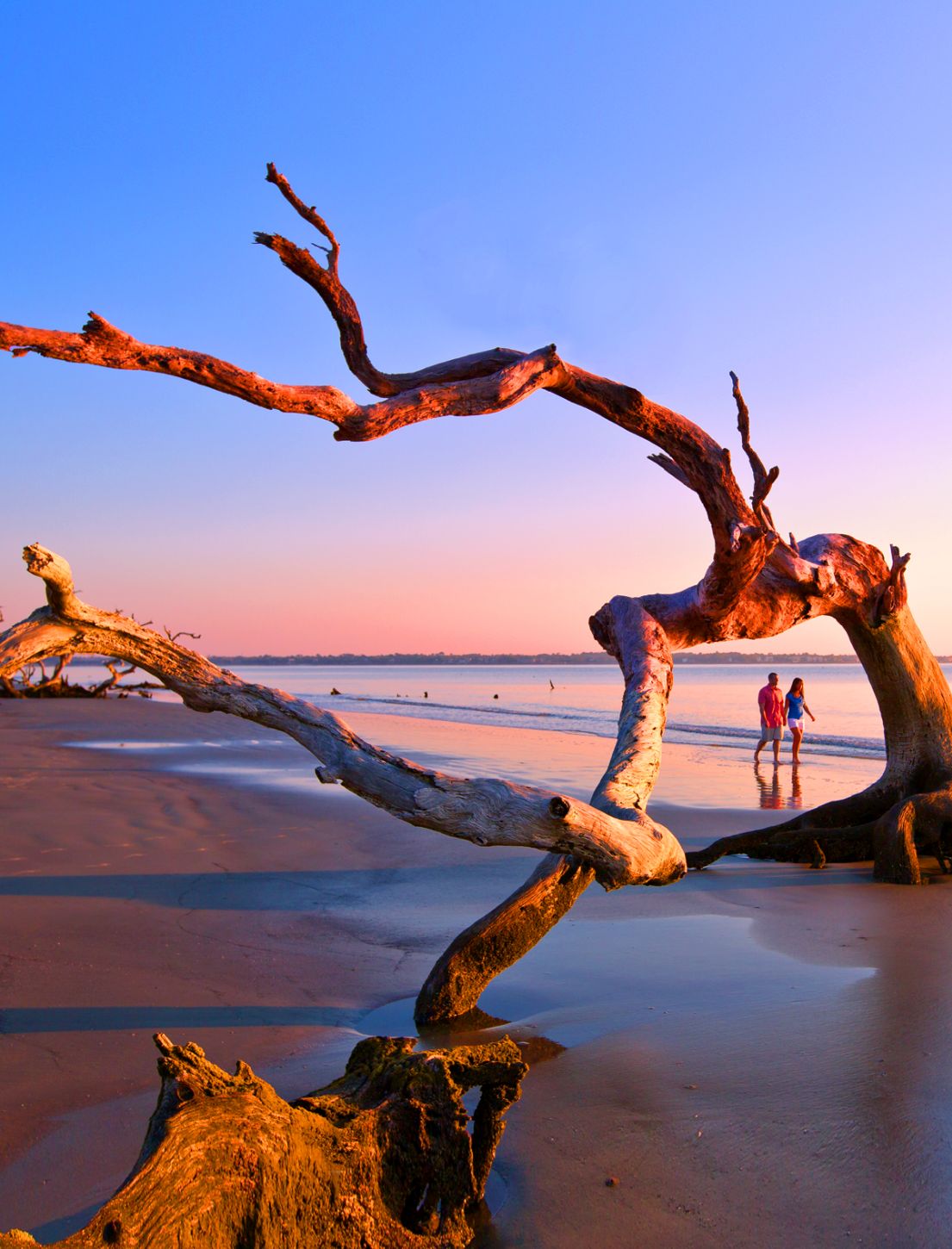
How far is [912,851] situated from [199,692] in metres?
6.03

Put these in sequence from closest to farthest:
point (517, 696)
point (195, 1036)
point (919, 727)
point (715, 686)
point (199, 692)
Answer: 1. point (199, 692)
2. point (195, 1036)
3. point (919, 727)
4. point (517, 696)
5. point (715, 686)

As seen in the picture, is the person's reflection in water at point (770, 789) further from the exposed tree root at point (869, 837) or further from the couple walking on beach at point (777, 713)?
the exposed tree root at point (869, 837)

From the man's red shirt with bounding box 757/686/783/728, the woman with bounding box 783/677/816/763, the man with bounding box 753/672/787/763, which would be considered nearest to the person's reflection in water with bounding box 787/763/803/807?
the woman with bounding box 783/677/816/763

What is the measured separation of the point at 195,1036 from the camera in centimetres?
439

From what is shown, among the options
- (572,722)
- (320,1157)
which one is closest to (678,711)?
(572,722)

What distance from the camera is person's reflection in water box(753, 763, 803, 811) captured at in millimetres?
12958

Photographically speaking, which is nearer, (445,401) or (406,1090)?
(406,1090)

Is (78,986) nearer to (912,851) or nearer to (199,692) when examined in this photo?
(199,692)

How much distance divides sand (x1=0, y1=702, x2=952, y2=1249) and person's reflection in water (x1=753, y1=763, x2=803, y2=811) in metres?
3.41

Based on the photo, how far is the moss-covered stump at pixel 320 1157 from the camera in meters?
2.17

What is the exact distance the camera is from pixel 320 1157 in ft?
8.38

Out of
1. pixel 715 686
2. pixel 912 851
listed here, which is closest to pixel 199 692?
pixel 912 851

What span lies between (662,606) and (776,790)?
8.77 metres

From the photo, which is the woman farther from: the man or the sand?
the sand
